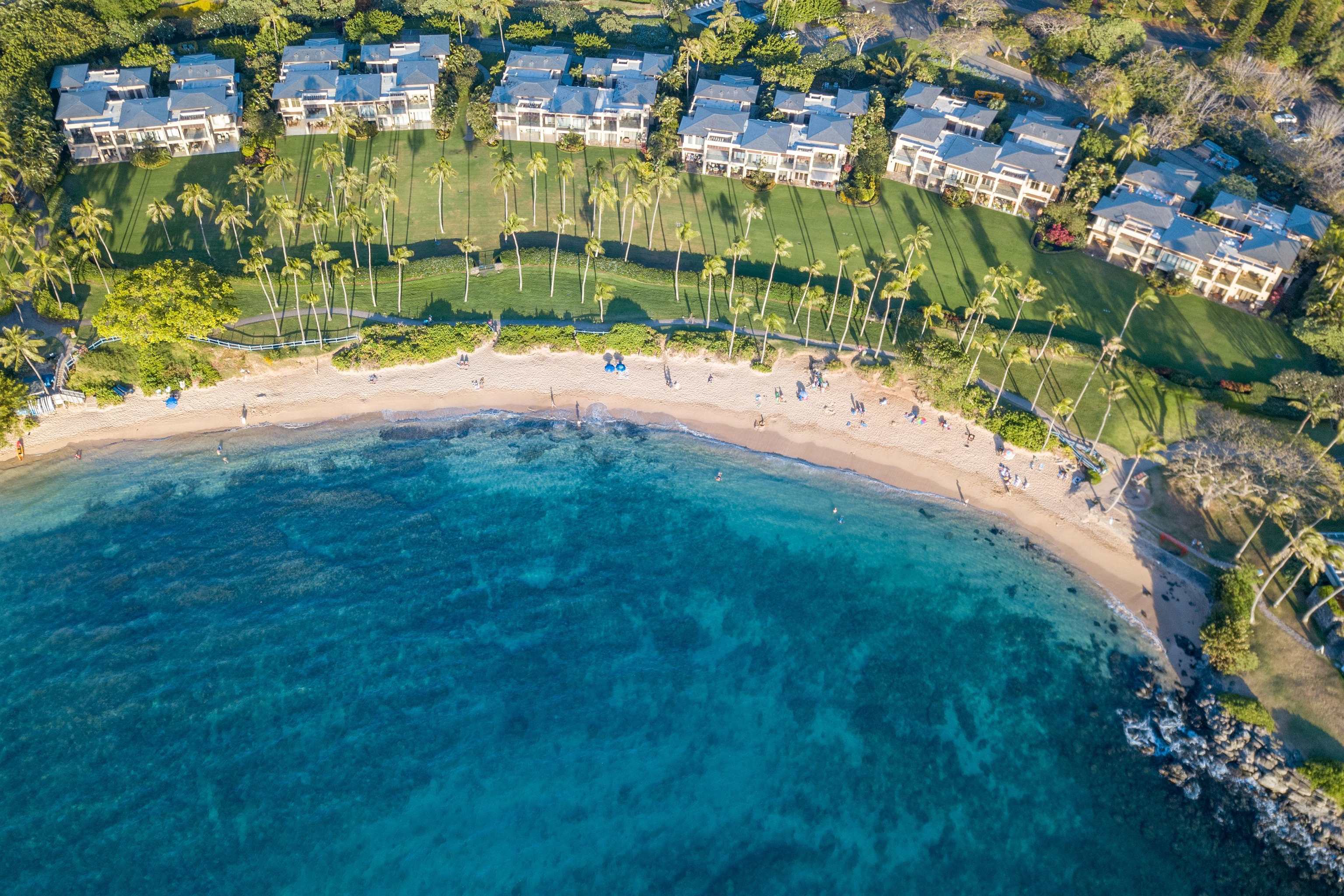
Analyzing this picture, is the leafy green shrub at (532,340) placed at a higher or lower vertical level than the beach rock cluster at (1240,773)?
higher

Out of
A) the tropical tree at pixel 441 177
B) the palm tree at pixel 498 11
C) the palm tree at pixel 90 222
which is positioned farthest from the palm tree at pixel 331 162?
the palm tree at pixel 498 11

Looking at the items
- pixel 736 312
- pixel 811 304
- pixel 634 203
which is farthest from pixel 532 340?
pixel 811 304

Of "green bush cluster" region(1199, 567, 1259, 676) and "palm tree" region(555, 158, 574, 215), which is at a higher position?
"palm tree" region(555, 158, 574, 215)

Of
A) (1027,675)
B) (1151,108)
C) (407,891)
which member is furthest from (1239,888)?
(1151,108)

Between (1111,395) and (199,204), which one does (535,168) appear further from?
(1111,395)

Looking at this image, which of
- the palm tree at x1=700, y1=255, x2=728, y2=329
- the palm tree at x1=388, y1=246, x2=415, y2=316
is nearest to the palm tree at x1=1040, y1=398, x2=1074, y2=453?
the palm tree at x1=700, y1=255, x2=728, y2=329

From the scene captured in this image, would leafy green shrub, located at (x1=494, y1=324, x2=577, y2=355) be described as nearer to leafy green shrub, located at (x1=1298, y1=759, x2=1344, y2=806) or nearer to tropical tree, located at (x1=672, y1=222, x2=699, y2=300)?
tropical tree, located at (x1=672, y1=222, x2=699, y2=300)

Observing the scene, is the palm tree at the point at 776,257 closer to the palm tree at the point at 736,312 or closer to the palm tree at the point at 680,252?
the palm tree at the point at 680,252
